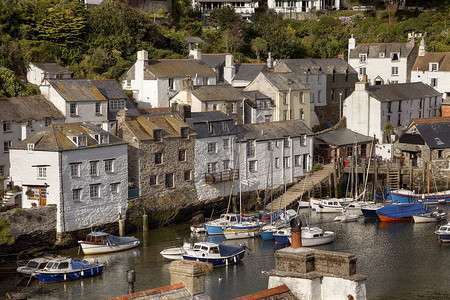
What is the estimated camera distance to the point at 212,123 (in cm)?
6475

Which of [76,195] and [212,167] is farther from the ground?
[212,167]

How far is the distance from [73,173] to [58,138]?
2615 mm

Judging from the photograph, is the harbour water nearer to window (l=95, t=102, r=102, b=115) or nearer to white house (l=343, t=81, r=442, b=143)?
window (l=95, t=102, r=102, b=115)

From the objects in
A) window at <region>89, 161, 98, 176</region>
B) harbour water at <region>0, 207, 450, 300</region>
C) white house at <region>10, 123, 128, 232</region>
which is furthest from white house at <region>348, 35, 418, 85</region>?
window at <region>89, 161, 98, 176</region>

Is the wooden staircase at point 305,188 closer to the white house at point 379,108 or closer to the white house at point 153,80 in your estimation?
the white house at point 379,108

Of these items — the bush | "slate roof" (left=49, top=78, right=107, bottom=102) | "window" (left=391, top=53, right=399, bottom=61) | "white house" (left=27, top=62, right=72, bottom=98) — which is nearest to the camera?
"slate roof" (left=49, top=78, right=107, bottom=102)

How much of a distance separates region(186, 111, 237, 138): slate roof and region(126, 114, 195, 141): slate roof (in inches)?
39.0

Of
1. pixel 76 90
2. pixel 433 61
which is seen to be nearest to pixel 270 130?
pixel 76 90

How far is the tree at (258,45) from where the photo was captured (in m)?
104

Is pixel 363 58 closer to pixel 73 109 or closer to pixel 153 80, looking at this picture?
pixel 153 80

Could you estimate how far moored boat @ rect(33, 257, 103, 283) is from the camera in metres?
46.6

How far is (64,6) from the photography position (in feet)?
291

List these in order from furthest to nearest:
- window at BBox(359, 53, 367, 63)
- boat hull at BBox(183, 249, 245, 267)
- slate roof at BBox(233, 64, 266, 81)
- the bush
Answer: window at BBox(359, 53, 367, 63), slate roof at BBox(233, 64, 266, 81), the bush, boat hull at BBox(183, 249, 245, 267)

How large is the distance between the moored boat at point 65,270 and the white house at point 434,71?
57.7 meters
